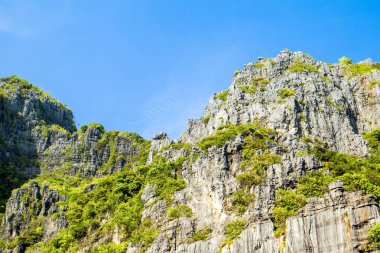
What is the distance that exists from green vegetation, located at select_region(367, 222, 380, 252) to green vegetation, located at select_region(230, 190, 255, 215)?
1360 cm

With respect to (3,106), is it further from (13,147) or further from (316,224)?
(316,224)

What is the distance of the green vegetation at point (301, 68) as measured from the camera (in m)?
85.8

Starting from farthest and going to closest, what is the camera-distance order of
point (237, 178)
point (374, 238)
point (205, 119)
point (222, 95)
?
point (222, 95)
point (205, 119)
point (237, 178)
point (374, 238)

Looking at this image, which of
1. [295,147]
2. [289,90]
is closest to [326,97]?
[289,90]

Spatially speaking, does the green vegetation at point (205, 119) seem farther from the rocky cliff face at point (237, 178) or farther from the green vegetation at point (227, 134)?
the green vegetation at point (227, 134)

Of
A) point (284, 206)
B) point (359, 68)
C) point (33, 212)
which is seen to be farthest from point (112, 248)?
point (359, 68)

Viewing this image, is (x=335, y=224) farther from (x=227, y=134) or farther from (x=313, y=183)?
(x=227, y=134)

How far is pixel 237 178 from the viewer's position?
193 feet

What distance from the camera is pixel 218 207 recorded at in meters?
57.5

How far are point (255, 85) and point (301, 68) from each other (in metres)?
7.26

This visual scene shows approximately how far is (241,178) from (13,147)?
51.0 m

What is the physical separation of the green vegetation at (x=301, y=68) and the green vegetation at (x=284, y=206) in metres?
34.8

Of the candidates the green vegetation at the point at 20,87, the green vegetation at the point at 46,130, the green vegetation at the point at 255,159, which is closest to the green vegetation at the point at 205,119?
the green vegetation at the point at 255,159

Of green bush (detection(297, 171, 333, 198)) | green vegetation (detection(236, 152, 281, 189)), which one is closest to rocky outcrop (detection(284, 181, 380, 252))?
green bush (detection(297, 171, 333, 198))
